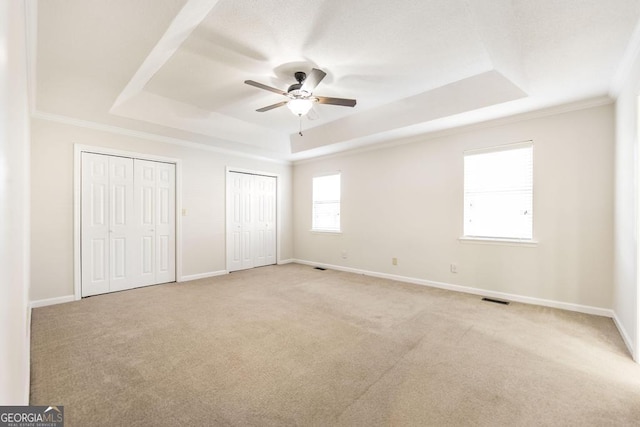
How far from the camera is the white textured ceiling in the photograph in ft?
7.02

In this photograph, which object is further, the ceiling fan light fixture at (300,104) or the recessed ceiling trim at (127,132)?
the recessed ceiling trim at (127,132)

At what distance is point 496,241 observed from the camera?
13.5 ft

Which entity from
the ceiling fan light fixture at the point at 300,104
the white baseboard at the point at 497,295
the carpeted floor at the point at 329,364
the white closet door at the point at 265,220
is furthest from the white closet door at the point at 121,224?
the white baseboard at the point at 497,295

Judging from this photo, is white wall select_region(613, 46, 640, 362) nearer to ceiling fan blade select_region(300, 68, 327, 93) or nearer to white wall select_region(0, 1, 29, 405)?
ceiling fan blade select_region(300, 68, 327, 93)

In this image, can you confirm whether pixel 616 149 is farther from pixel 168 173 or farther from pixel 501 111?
pixel 168 173

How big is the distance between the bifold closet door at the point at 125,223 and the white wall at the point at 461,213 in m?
3.18

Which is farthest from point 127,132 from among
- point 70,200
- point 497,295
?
point 497,295

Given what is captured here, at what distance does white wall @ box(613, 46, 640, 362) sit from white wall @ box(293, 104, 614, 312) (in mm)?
221

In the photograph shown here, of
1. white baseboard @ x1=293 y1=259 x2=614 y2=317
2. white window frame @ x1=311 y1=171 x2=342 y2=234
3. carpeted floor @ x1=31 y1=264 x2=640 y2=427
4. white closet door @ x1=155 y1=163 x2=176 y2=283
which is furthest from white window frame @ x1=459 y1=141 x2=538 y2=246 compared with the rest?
white closet door @ x1=155 y1=163 x2=176 y2=283

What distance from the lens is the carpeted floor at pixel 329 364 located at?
180cm

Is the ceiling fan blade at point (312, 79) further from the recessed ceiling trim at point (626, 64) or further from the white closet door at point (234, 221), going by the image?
the white closet door at point (234, 221)

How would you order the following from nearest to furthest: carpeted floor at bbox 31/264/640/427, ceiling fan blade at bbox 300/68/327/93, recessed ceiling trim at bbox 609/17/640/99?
carpeted floor at bbox 31/264/640/427, recessed ceiling trim at bbox 609/17/640/99, ceiling fan blade at bbox 300/68/327/93

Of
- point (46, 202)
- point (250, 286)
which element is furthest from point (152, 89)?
point (250, 286)

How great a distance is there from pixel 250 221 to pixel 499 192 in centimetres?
471
